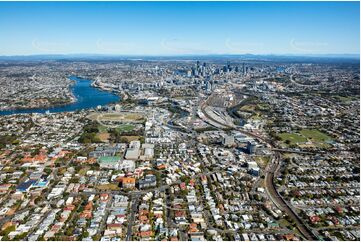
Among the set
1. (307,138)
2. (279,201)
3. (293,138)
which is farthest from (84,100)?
(279,201)

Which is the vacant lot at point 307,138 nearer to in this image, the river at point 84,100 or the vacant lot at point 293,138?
the vacant lot at point 293,138

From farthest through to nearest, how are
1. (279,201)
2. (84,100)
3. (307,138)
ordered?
(84,100) → (307,138) → (279,201)

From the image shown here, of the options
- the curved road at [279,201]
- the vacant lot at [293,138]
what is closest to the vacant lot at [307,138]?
the vacant lot at [293,138]

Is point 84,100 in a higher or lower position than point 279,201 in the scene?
higher

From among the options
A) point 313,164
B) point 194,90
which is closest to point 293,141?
point 313,164

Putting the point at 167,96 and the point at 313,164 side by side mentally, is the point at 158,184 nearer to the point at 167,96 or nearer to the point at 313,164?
the point at 313,164

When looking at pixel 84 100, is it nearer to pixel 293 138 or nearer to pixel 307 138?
pixel 293 138

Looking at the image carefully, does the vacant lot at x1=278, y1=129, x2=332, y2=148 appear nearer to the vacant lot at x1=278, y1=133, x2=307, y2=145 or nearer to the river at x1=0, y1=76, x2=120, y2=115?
the vacant lot at x1=278, y1=133, x2=307, y2=145

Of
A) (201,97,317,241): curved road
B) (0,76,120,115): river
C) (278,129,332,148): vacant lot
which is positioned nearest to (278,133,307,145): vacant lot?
(278,129,332,148): vacant lot
